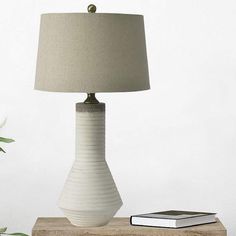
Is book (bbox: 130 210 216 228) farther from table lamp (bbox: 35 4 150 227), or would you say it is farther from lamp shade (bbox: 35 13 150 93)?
lamp shade (bbox: 35 13 150 93)

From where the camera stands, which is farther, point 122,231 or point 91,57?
point 122,231

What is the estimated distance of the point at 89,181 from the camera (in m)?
2.51

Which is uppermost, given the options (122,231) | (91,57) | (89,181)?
(91,57)

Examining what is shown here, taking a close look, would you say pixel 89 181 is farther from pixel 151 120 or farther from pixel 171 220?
pixel 151 120

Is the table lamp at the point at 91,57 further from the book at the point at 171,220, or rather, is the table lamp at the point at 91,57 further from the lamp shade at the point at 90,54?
the book at the point at 171,220

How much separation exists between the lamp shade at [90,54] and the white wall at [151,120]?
72 centimetres

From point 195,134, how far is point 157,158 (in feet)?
0.64

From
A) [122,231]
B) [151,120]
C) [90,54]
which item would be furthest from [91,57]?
[151,120]

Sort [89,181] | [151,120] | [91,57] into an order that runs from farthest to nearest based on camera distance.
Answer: [151,120], [89,181], [91,57]

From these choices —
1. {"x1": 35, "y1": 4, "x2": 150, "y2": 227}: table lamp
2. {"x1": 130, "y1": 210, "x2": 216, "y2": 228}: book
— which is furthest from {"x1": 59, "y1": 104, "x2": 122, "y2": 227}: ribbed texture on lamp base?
{"x1": 130, "y1": 210, "x2": 216, "y2": 228}: book

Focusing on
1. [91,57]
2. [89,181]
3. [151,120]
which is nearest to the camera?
[91,57]

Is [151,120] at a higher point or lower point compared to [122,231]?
higher

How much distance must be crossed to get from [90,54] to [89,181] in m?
0.46

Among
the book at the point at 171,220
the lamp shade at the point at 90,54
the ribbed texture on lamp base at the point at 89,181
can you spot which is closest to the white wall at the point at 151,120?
the book at the point at 171,220
